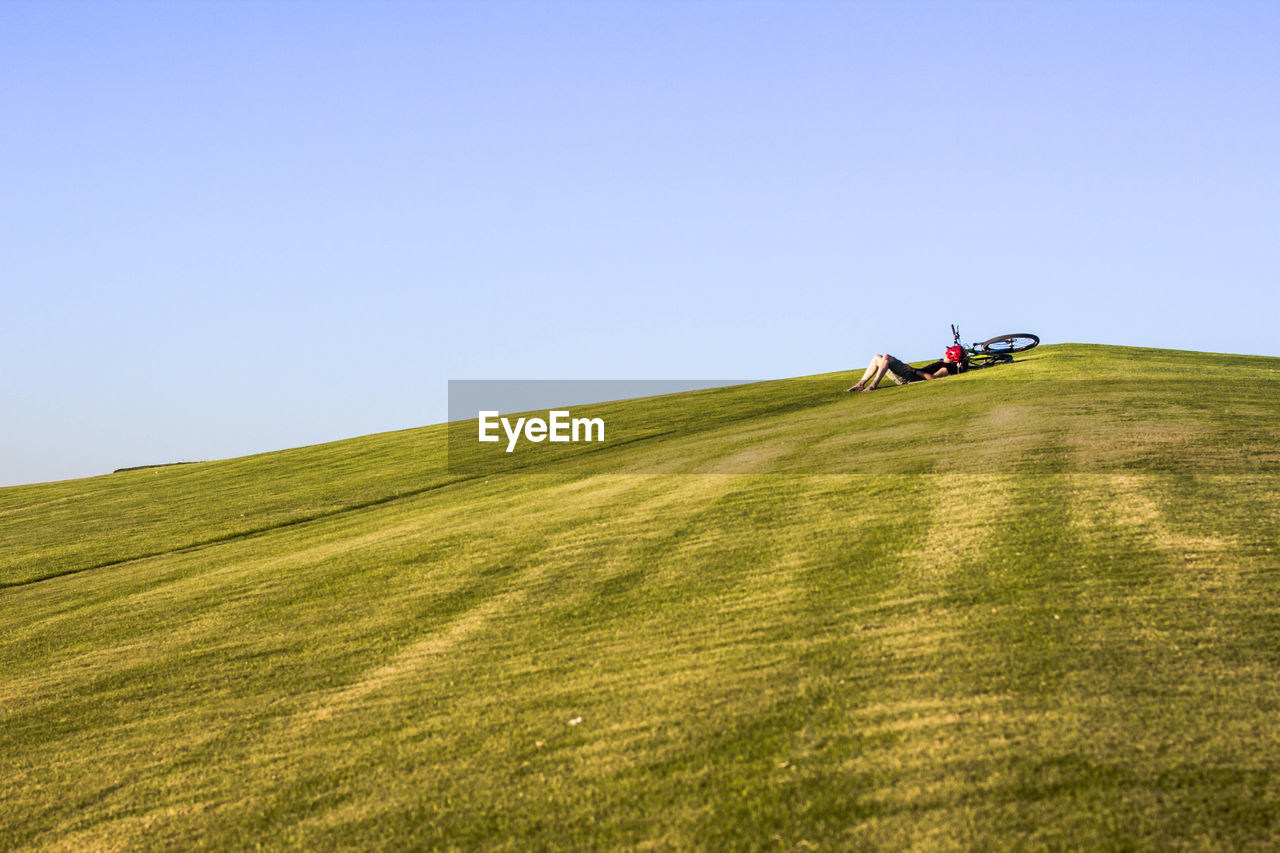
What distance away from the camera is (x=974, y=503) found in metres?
12.0

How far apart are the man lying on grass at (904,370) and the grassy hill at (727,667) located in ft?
37.2

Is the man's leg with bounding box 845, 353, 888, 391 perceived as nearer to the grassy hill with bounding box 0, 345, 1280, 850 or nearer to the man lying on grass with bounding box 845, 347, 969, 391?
the man lying on grass with bounding box 845, 347, 969, 391

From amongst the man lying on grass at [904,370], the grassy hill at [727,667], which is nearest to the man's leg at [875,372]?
the man lying on grass at [904,370]

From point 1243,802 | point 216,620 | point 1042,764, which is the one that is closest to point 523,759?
point 1042,764

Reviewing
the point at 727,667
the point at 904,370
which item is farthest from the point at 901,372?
the point at 727,667

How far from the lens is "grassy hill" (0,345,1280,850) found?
240 inches

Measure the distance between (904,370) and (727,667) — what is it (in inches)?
879

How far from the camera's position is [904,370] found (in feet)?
94.9

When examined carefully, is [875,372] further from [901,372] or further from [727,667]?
[727,667]

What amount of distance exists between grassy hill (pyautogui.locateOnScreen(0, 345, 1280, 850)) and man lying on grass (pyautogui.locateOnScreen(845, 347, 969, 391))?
11349mm

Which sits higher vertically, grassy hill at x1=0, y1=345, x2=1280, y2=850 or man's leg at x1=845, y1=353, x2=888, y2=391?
man's leg at x1=845, y1=353, x2=888, y2=391

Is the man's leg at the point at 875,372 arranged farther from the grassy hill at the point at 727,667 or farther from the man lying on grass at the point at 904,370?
the grassy hill at the point at 727,667

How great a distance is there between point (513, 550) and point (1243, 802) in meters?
9.32

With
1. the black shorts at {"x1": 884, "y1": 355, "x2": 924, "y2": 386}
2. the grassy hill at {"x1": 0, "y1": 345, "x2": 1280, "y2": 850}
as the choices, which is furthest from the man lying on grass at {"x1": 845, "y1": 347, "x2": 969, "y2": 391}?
the grassy hill at {"x1": 0, "y1": 345, "x2": 1280, "y2": 850}
